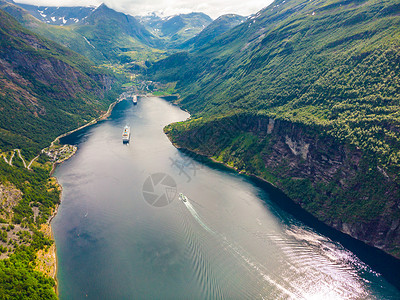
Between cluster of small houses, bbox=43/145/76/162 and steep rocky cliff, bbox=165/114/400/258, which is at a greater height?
steep rocky cliff, bbox=165/114/400/258

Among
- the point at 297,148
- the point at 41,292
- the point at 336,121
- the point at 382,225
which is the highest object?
the point at 336,121

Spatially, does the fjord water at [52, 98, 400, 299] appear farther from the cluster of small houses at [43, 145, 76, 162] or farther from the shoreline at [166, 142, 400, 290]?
the cluster of small houses at [43, 145, 76, 162]

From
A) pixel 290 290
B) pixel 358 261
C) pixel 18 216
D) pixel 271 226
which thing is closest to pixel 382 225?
pixel 358 261

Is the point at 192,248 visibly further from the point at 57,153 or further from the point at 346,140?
the point at 57,153

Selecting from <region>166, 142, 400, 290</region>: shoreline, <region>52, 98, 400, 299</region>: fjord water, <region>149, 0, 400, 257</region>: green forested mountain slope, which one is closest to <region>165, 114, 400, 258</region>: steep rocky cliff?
<region>149, 0, 400, 257</region>: green forested mountain slope

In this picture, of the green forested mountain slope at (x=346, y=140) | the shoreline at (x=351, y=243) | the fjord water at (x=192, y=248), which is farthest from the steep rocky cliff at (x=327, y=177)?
the fjord water at (x=192, y=248)

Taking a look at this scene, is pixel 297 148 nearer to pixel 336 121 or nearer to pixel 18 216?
pixel 336 121
